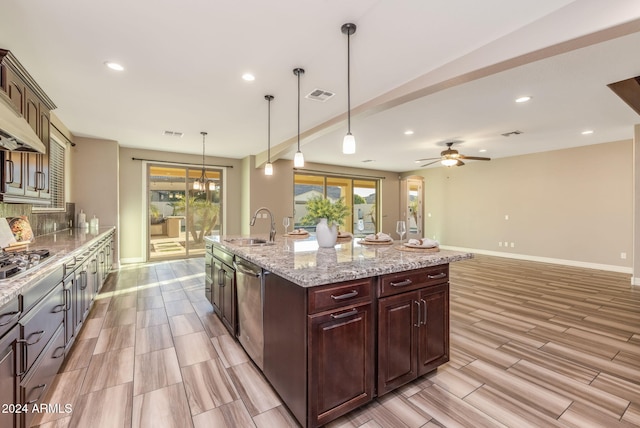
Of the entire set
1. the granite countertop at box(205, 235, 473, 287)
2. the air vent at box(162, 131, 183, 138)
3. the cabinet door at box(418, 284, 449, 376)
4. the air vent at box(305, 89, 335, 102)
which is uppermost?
the air vent at box(162, 131, 183, 138)

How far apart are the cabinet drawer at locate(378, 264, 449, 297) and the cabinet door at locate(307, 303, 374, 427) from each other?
6.7 inches

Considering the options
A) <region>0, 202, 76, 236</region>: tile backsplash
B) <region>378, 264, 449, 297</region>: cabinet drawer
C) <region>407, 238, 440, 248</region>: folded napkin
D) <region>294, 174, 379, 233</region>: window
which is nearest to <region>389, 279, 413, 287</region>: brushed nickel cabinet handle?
<region>378, 264, 449, 297</region>: cabinet drawer

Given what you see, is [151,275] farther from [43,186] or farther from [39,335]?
[39,335]

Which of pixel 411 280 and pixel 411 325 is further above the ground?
pixel 411 280

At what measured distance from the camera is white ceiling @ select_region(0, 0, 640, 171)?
2002 millimetres

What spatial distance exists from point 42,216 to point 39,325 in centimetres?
317

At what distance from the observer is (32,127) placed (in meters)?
2.93

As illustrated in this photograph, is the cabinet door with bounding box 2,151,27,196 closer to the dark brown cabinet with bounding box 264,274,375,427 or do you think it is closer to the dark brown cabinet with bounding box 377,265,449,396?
the dark brown cabinet with bounding box 264,274,375,427

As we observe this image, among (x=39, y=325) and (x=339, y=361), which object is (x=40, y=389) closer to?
(x=39, y=325)

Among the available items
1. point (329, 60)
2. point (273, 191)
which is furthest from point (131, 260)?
point (329, 60)

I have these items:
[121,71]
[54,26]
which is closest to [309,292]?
[54,26]

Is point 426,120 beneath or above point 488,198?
above

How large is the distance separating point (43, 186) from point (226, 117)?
7.85 ft

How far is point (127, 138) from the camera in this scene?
18.2 feet
